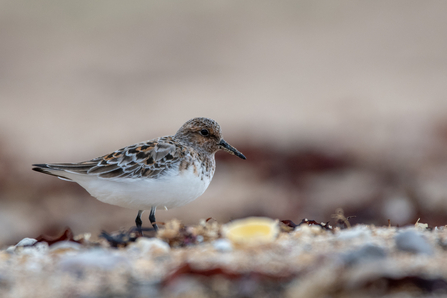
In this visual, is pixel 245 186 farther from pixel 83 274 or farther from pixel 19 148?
pixel 83 274

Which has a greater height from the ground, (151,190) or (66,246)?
(151,190)

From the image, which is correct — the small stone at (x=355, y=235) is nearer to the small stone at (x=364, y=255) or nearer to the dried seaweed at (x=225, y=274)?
the small stone at (x=364, y=255)

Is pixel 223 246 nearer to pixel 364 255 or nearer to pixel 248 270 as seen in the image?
pixel 248 270

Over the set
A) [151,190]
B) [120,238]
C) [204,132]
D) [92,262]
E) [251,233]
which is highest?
[204,132]

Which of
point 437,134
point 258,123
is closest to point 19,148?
point 258,123

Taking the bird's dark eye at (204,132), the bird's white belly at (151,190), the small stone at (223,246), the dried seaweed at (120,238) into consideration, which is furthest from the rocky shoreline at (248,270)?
the bird's dark eye at (204,132)

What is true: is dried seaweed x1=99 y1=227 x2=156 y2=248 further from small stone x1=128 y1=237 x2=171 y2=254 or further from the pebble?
the pebble

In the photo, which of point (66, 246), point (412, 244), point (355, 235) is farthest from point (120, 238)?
point (412, 244)
